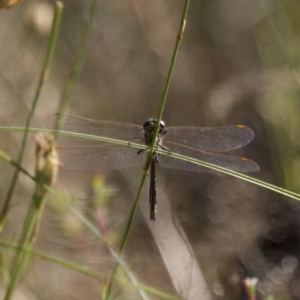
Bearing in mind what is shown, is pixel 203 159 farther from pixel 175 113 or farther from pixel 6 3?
pixel 175 113

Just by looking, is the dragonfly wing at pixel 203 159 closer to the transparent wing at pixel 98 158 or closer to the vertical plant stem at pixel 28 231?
the transparent wing at pixel 98 158

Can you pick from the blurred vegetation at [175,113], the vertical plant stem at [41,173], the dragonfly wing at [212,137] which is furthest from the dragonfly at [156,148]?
the vertical plant stem at [41,173]

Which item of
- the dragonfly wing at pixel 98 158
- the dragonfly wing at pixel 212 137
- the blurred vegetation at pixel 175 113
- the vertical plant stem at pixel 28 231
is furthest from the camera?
the blurred vegetation at pixel 175 113

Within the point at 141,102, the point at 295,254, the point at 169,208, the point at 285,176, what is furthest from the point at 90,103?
the point at 295,254

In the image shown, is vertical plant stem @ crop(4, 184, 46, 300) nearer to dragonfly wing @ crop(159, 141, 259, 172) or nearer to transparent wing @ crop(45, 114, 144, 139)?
transparent wing @ crop(45, 114, 144, 139)

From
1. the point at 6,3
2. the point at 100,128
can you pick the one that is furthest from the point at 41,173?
the point at 100,128

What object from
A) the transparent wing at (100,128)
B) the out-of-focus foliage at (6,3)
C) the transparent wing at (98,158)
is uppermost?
the transparent wing at (100,128)

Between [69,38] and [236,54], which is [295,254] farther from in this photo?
[69,38]
